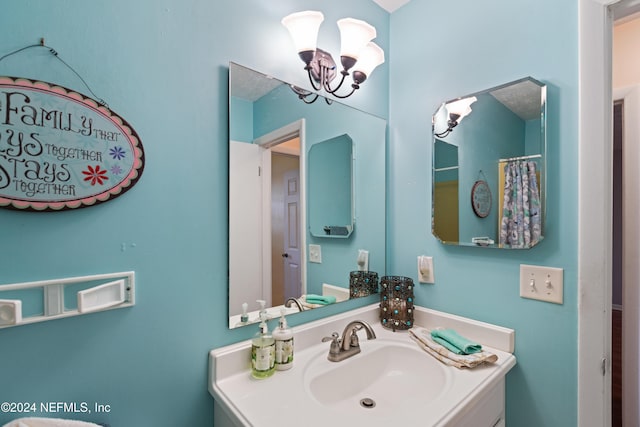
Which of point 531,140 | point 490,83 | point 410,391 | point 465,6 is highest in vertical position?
point 465,6

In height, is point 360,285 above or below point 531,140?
below

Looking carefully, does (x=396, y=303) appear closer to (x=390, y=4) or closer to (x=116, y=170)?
(x=116, y=170)

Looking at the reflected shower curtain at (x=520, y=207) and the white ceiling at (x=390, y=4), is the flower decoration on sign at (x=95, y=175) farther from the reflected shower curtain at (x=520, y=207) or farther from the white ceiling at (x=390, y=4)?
the white ceiling at (x=390, y=4)

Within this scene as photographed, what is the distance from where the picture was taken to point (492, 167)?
1169mm

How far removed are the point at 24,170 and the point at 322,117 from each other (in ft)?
3.10

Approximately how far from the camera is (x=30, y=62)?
2.24ft

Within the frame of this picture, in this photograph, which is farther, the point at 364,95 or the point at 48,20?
the point at 364,95

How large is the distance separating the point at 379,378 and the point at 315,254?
53 cm

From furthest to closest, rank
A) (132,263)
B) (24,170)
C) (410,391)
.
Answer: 1. (410,391)
2. (132,263)
3. (24,170)

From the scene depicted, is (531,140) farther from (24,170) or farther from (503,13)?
(24,170)

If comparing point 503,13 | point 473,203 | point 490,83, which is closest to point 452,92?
point 490,83

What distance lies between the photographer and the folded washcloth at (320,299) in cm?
122

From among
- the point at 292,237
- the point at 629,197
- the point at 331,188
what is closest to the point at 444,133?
the point at 331,188

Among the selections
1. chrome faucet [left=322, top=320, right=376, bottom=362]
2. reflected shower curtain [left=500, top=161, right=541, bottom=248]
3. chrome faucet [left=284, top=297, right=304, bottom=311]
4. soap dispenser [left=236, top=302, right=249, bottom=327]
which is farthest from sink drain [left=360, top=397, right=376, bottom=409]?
reflected shower curtain [left=500, top=161, right=541, bottom=248]
